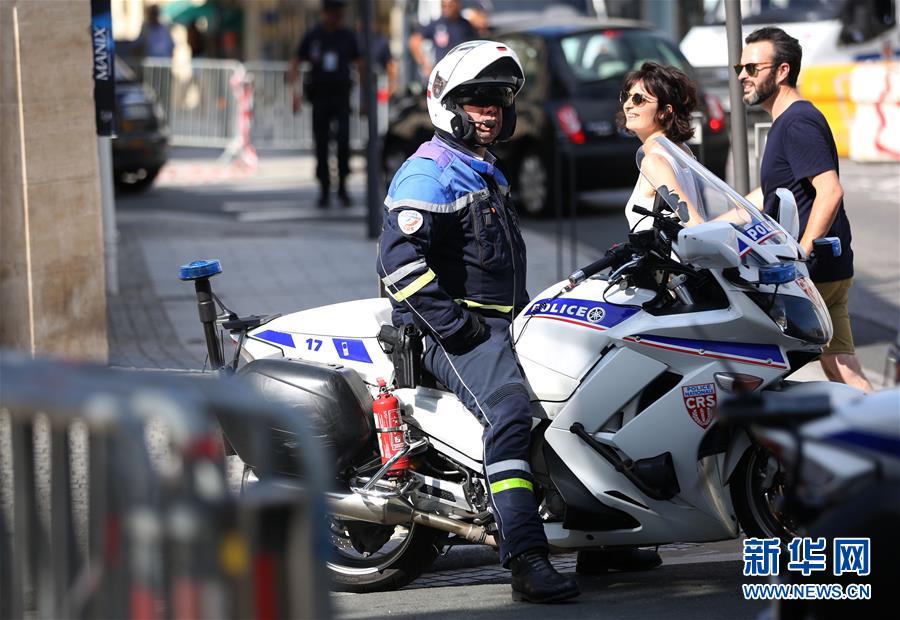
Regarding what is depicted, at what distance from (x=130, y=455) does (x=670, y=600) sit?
115 inches

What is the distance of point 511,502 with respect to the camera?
491 cm

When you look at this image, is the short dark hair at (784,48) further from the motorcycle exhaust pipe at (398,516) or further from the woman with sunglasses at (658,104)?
the motorcycle exhaust pipe at (398,516)

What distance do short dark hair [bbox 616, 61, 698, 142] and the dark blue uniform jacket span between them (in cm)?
87

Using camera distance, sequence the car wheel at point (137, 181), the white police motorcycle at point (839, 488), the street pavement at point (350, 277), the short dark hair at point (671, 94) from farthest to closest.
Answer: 1. the car wheel at point (137, 181)
2. the short dark hair at point (671, 94)
3. the street pavement at point (350, 277)
4. the white police motorcycle at point (839, 488)

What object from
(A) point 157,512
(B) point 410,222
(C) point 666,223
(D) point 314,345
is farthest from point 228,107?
(A) point 157,512

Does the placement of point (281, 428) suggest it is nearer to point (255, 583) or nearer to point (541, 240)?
point (255, 583)

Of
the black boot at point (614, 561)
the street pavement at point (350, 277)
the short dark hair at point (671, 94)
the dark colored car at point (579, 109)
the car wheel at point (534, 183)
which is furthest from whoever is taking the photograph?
the car wheel at point (534, 183)

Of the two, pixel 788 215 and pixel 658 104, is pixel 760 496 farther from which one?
pixel 658 104

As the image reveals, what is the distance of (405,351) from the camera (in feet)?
16.8

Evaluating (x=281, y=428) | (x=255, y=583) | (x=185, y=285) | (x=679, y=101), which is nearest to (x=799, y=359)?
(x=679, y=101)

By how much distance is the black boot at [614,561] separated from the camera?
5637 millimetres

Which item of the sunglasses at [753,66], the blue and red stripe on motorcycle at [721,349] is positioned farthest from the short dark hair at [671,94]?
the blue and red stripe on motorcycle at [721,349]

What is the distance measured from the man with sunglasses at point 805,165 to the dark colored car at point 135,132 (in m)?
10.9

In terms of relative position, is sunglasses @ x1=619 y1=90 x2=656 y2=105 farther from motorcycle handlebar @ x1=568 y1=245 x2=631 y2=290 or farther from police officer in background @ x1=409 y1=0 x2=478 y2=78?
police officer in background @ x1=409 y1=0 x2=478 y2=78
